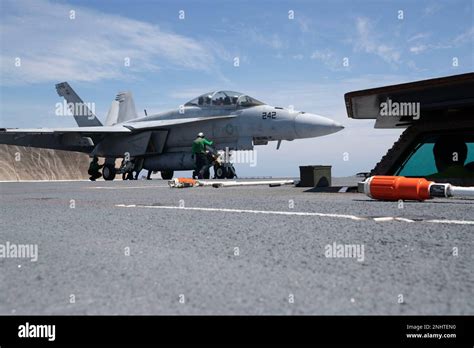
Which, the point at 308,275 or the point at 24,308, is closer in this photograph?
the point at 24,308

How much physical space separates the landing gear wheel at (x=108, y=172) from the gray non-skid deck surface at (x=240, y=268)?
21.5m

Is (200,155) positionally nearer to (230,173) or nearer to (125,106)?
(230,173)

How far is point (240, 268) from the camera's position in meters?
2.45

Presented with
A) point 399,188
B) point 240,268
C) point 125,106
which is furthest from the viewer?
point 125,106

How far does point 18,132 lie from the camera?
24.4m

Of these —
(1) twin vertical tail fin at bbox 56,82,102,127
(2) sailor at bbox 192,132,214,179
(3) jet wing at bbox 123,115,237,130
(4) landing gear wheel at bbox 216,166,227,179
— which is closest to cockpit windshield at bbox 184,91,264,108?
(3) jet wing at bbox 123,115,237,130

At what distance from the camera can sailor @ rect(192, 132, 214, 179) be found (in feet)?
58.0

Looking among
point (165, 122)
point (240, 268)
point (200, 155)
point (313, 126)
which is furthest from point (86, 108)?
point (240, 268)

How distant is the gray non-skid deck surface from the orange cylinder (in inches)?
53.7

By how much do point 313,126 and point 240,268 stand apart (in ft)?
54.5

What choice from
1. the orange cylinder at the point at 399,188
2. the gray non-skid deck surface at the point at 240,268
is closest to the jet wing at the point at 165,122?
the orange cylinder at the point at 399,188
